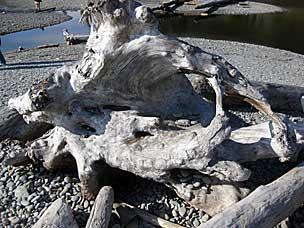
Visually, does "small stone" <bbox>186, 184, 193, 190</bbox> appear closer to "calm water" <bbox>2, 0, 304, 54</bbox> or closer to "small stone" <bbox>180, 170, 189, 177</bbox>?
"small stone" <bbox>180, 170, 189, 177</bbox>

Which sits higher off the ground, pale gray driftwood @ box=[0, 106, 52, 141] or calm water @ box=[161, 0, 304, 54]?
pale gray driftwood @ box=[0, 106, 52, 141]

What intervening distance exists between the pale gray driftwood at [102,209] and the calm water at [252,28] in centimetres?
1224

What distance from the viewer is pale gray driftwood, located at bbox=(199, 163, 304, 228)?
129 inches

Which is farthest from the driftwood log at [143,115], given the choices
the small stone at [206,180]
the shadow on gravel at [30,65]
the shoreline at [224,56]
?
the shadow on gravel at [30,65]

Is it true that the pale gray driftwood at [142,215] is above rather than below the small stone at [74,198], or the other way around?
above

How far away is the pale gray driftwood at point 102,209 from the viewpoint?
11.8 feet

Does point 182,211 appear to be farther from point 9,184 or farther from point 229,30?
point 229,30

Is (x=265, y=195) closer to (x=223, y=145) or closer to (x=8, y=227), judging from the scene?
(x=223, y=145)

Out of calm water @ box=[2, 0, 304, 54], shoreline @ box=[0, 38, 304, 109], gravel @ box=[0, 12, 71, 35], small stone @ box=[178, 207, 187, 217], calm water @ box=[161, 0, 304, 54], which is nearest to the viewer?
small stone @ box=[178, 207, 187, 217]

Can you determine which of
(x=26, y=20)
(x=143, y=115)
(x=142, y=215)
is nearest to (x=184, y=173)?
(x=142, y=215)

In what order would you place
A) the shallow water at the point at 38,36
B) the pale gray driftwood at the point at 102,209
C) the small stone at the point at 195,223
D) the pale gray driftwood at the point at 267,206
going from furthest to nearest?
the shallow water at the point at 38,36 → the small stone at the point at 195,223 → the pale gray driftwood at the point at 102,209 → the pale gray driftwood at the point at 267,206

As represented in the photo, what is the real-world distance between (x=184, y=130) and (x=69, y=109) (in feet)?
3.53

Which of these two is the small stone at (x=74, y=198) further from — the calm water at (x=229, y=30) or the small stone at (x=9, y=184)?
the calm water at (x=229, y=30)

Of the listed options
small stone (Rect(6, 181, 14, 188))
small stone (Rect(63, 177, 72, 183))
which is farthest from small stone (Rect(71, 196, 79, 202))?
small stone (Rect(6, 181, 14, 188))
